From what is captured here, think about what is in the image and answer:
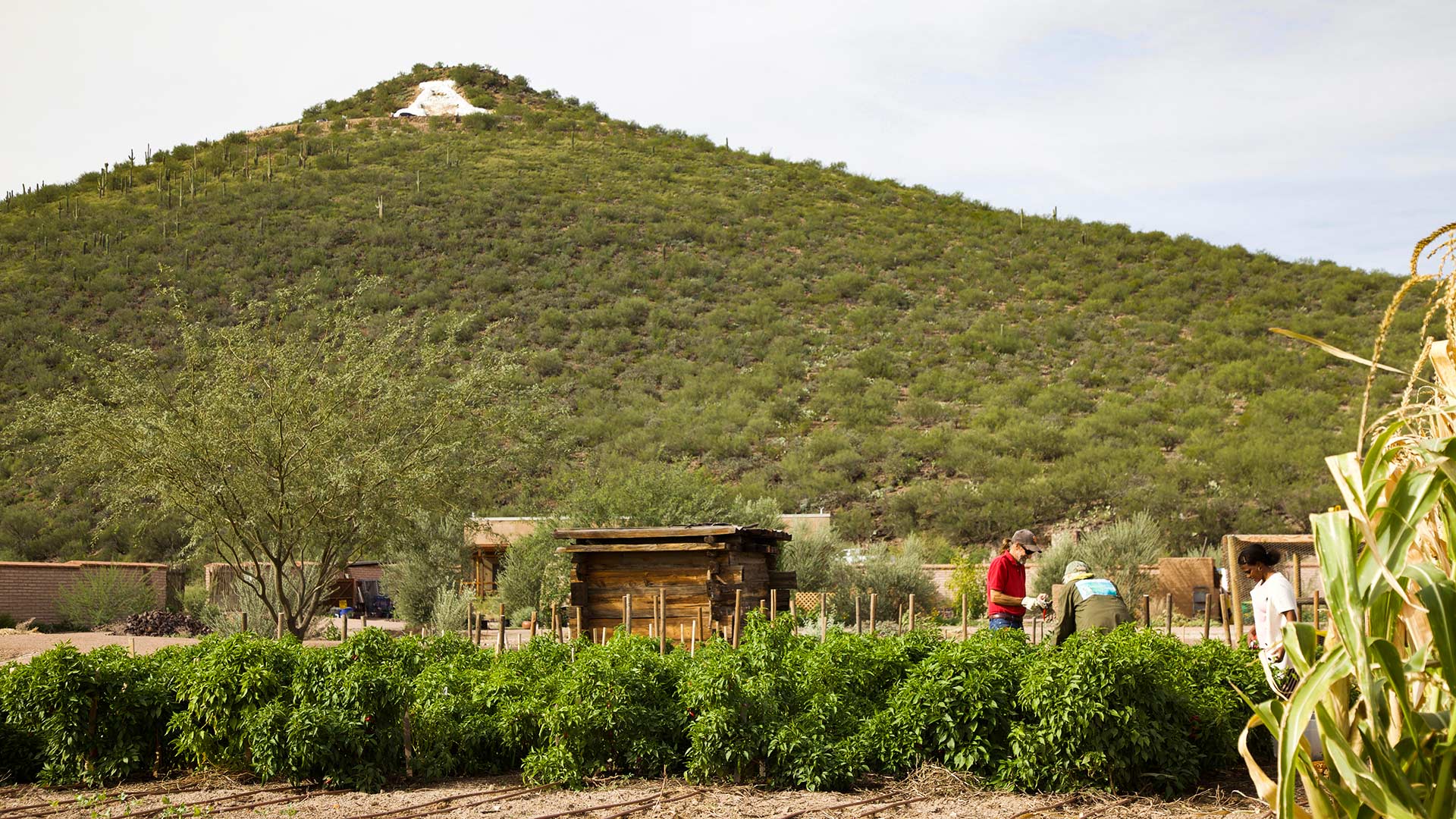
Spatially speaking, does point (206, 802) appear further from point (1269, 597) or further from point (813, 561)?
point (813, 561)

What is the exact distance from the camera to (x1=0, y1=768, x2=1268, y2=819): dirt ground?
20.7ft

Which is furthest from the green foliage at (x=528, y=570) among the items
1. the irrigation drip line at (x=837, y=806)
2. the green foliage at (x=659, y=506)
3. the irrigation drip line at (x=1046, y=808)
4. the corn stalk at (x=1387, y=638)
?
the corn stalk at (x=1387, y=638)

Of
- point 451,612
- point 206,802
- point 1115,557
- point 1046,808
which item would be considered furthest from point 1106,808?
point 1115,557

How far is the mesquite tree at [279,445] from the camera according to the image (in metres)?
15.4

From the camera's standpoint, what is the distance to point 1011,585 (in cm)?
877

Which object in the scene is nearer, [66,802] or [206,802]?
[206,802]

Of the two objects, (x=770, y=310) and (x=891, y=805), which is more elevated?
(x=770, y=310)

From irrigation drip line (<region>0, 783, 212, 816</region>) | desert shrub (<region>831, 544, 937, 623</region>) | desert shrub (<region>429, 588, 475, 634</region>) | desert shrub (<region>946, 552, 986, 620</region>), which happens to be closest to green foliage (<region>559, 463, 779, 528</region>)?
desert shrub (<region>831, 544, 937, 623</region>)

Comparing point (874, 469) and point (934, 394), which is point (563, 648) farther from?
point (934, 394)

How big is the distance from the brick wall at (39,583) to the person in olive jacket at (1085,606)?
74.6ft

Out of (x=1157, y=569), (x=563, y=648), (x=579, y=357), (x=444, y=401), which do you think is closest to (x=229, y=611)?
(x=444, y=401)

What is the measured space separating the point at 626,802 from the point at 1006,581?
3540 millimetres

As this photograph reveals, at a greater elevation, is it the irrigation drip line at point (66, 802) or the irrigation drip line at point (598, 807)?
the irrigation drip line at point (598, 807)

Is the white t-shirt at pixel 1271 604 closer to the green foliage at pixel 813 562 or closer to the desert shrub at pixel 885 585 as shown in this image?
the desert shrub at pixel 885 585
